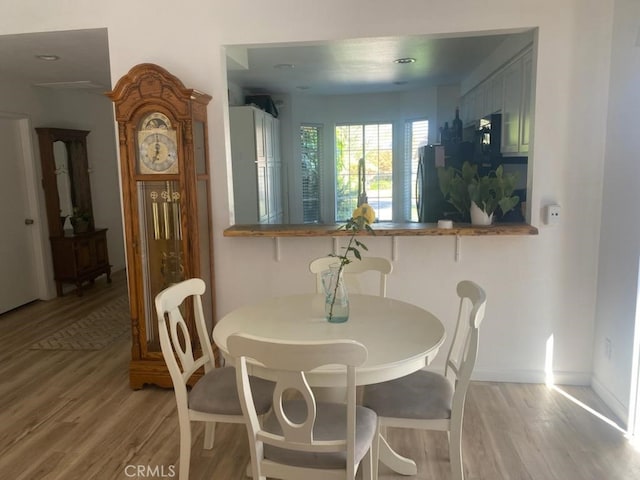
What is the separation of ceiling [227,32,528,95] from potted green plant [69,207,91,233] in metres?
2.36

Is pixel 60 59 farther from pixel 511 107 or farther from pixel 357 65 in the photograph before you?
pixel 511 107

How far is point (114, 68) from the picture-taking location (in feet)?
10.2

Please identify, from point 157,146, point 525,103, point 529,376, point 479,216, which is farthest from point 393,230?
point 157,146

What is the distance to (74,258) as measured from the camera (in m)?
5.37

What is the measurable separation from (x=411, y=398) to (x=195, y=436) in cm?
129

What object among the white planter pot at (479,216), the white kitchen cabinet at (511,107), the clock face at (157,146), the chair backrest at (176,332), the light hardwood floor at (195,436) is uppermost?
the white kitchen cabinet at (511,107)

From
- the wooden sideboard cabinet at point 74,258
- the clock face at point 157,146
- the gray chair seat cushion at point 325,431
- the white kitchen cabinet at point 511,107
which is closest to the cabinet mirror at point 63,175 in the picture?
the wooden sideboard cabinet at point 74,258

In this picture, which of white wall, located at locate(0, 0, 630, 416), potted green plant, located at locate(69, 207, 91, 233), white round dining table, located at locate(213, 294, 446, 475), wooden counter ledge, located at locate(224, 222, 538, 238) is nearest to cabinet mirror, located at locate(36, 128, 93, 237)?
potted green plant, located at locate(69, 207, 91, 233)

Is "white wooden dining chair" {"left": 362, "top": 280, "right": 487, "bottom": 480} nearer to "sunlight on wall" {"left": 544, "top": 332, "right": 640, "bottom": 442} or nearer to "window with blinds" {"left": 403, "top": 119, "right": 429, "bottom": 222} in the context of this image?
"sunlight on wall" {"left": 544, "top": 332, "right": 640, "bottom": 442}

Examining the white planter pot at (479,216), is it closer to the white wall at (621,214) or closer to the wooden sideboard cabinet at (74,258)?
the white wall at (621,214)

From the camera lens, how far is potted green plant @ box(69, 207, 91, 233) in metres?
5.49

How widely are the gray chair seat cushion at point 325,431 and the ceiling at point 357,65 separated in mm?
2188

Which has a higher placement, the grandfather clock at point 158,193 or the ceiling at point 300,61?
the ceiling at point 300,61

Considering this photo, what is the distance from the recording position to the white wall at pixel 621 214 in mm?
2514
